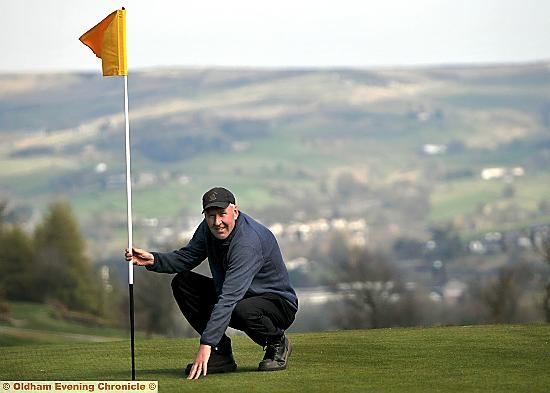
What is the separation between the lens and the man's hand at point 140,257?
12.5m

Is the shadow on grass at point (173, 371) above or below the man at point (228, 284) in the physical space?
below

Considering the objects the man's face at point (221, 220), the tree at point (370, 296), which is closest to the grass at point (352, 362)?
the man's face at point (221, 220)

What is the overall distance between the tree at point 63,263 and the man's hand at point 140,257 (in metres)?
116

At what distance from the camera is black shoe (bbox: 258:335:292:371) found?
504 inches

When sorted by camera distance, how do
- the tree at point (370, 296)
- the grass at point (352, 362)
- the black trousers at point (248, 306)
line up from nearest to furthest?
the grass at point (352, 362) → the black trousers at point (248, 306) → the tree at point (370, 296)

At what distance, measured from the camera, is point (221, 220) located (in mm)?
12125

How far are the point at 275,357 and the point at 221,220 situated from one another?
4.84 ft

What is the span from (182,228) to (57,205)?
49107 millimetres

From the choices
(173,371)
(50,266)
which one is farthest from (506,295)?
(173,371)

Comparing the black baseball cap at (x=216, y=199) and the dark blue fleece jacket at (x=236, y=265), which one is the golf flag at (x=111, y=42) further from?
the black baseball cap at (x=216, y=199)

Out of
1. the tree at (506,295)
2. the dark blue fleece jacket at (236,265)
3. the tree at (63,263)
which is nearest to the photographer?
the dark blue fleece jacket at (236,265)

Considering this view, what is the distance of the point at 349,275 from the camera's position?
5413 inches

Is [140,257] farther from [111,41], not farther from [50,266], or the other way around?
[50,266]

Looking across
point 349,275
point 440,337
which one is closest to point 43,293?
point 349,275
